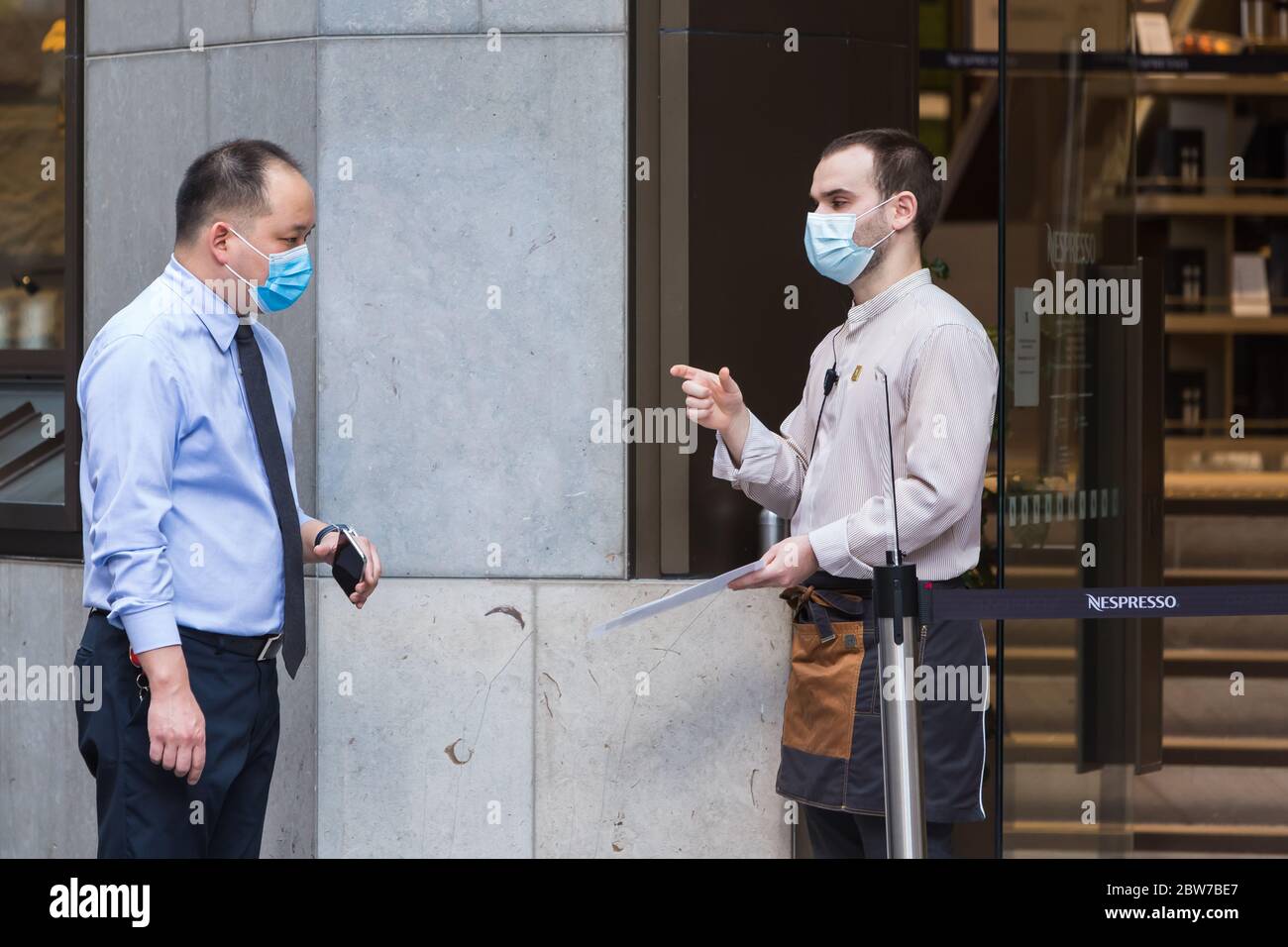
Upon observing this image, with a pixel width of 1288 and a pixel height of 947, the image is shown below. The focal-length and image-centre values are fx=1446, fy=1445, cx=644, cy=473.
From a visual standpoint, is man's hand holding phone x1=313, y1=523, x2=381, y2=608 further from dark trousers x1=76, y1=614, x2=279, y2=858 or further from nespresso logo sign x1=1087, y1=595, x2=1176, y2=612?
nespresso logo sign x1=1087, y1=595, x2=1176, y2=612

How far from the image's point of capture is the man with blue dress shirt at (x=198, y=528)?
2809 millimetres

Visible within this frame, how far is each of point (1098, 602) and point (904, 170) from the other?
1061 mm

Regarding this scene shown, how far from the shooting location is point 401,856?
4.23m

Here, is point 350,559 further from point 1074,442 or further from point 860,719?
point 1074,442

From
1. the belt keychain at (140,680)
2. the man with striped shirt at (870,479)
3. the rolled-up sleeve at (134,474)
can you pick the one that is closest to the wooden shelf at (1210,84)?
the man with striped shirt at (870,479)

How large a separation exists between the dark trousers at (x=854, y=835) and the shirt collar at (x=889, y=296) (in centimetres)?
112

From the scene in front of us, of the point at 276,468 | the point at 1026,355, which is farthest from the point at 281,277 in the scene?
the point at 1026,355

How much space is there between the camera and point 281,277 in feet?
10.3

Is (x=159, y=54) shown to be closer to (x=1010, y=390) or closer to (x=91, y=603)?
(x=91, y=603)

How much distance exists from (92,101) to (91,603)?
2386 mm

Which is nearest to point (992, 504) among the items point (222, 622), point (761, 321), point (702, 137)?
point (761, 321)

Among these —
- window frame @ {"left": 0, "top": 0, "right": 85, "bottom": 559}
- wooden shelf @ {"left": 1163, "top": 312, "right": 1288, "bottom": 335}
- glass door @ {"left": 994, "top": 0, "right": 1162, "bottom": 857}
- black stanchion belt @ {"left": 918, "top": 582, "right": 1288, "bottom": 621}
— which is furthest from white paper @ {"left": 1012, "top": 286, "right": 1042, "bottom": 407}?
wooden shelf @ {"left": 1163, "top": 312, "right": 1288, "bottom": 335}

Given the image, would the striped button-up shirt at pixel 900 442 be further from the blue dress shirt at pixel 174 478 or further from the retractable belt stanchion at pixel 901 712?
the blue dress shirt at pixel 174 478

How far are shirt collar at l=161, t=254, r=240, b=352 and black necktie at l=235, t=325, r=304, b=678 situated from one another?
0.19 ft
